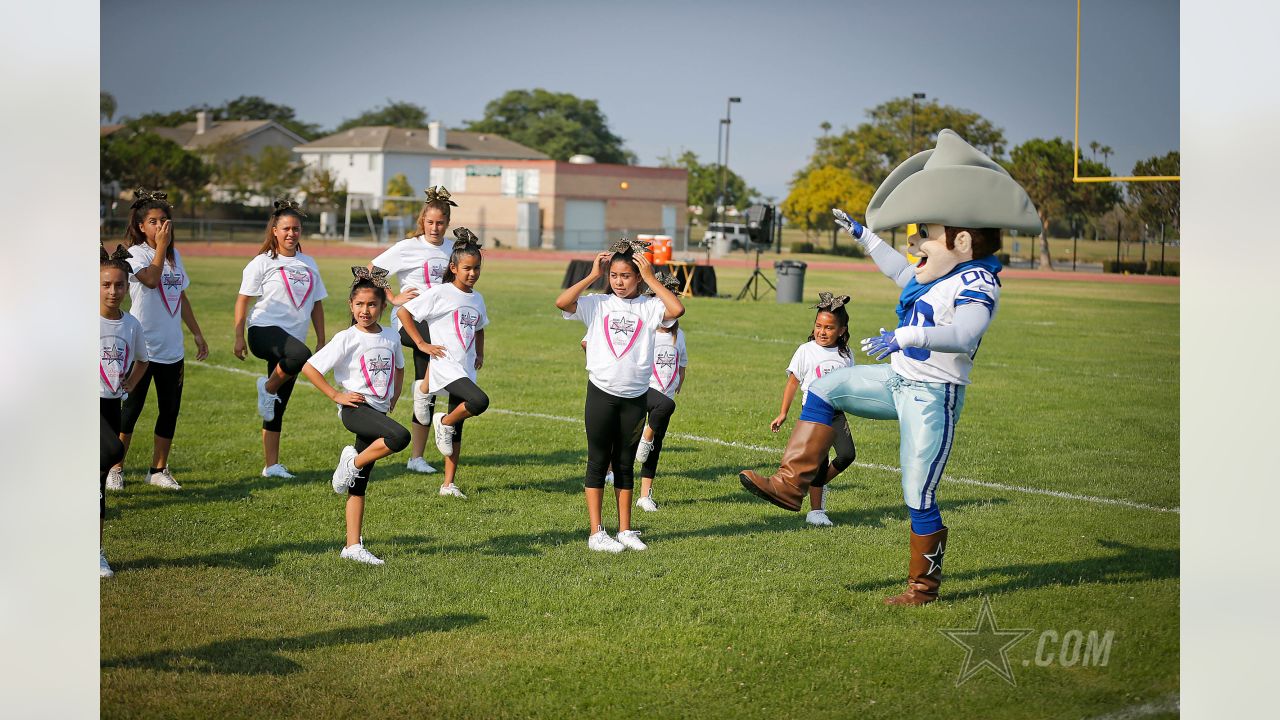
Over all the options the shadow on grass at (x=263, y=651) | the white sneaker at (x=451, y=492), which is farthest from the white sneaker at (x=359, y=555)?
the white sneaker at (x=451, y=492)

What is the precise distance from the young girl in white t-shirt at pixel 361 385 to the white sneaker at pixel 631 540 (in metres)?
1.19

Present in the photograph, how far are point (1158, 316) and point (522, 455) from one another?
1740 cm

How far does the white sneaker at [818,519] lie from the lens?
6941 millimetres

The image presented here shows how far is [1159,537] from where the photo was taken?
6.82 meters

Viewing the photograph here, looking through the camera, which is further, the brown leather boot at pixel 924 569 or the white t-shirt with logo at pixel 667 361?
the white t-shirt with logo at pixel 667 361

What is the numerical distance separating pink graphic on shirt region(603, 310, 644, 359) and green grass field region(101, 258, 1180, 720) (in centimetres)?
101

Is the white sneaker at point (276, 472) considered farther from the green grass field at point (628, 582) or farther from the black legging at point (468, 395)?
the black legging at point (468, 395)

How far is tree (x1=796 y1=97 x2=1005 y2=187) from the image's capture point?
41.8 metres

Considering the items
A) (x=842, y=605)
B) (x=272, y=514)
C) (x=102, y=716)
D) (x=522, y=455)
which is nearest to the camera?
(x=102, y=716)

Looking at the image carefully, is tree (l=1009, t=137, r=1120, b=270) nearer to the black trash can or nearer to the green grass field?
the black trash can

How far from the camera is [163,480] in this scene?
299 inches

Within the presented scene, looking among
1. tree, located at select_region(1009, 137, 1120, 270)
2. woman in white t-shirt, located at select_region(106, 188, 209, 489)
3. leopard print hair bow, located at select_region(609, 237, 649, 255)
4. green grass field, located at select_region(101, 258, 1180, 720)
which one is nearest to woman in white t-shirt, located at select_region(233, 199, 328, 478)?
woman in white t-shirt, located at select_region(106, 188, 209, 489)
